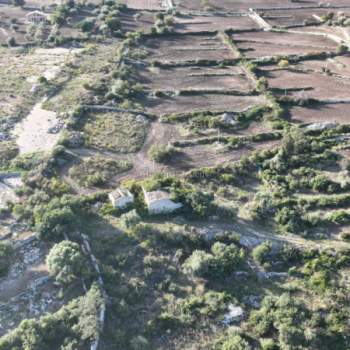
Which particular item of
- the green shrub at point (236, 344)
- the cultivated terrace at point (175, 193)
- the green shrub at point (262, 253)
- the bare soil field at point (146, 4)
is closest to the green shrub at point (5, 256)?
the cultivated terrace at point (175, 193)

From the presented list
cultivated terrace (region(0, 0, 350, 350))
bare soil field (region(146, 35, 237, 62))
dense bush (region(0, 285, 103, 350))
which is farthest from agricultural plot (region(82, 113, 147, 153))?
dense bush (region(0, 285, 103, 350))

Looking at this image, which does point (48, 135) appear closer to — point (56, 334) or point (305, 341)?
point (56, 334)

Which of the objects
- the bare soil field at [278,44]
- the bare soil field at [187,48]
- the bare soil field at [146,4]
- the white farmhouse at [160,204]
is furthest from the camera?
the bare soil field at [146,4]

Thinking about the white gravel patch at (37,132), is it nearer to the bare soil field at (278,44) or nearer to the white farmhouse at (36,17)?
the bare soil field at (278,44)

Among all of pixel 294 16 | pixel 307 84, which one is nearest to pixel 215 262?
pixel 307 84

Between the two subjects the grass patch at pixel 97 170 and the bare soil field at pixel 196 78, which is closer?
the grass patch at pixel 97 170

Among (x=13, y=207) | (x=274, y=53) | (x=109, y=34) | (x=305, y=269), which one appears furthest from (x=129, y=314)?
(x=109, y=34)
